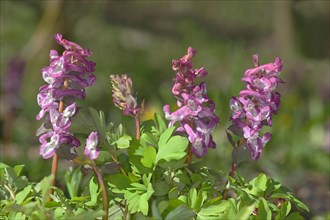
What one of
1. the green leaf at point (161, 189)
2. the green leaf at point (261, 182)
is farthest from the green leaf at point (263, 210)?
the green leaf at point (161, 189)

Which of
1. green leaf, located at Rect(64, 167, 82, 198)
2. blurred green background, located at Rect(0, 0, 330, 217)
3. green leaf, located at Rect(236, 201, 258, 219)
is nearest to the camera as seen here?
green leaf, located at Rect(236, 201, 258, 219)

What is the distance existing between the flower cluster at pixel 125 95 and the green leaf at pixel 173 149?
13cm

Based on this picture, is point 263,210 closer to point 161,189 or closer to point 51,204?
point 161,189

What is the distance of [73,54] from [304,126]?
163 inches

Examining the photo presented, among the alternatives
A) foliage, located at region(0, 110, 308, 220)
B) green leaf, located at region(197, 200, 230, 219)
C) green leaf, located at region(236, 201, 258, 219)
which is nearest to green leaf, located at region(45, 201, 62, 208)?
foliage, located at region(0, 110, 308, 220)

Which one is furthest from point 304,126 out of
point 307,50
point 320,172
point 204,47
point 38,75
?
point 204,47

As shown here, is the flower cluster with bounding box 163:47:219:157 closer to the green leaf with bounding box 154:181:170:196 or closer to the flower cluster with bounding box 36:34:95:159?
the green leaf with bounding box 154:181:170:196

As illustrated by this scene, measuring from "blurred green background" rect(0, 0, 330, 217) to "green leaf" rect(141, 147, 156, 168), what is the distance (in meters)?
1.91

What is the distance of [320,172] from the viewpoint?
4480mm

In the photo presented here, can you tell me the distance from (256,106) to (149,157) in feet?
0.94

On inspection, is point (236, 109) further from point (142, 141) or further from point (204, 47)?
point (204, 47)

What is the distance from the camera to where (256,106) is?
1.51 m

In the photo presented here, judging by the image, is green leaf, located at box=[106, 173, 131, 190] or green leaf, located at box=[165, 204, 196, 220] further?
green leaf, located at box=[106, 173, 131, 190]

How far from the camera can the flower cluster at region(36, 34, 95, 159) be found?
1407mm
